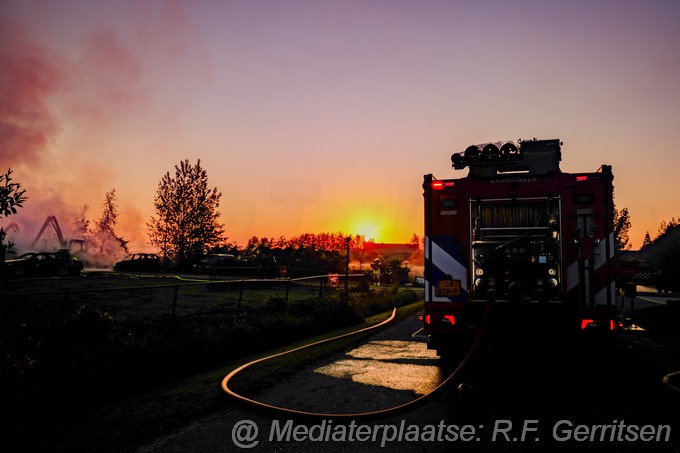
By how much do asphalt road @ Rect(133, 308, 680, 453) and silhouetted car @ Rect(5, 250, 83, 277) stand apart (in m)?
24.6

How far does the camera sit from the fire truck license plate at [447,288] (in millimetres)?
6613

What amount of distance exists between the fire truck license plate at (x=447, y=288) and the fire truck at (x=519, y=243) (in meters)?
0.01

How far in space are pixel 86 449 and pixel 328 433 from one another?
2.29 meters

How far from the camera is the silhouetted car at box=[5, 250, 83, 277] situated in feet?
80.3

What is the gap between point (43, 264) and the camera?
25.6 meters

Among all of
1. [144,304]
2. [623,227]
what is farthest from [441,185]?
[623,227]

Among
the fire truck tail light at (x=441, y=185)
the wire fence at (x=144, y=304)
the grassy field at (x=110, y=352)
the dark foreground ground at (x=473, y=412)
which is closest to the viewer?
the dark foreground ground at (x=473, y=412)

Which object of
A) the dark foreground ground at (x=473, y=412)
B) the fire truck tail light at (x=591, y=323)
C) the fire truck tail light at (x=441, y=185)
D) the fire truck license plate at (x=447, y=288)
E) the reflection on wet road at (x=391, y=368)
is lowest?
the reflection on wet road at (x=391, y=368)

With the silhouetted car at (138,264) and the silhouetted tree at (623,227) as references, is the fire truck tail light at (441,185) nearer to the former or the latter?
the silhouetted car at (138,264)

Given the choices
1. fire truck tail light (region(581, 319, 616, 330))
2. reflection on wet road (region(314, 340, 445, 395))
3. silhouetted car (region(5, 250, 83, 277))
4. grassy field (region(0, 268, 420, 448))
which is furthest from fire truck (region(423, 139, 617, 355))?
silhouetted car (region(5, 250, 83, 277))

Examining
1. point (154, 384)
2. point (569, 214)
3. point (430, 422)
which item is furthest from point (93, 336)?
point (569, 214)

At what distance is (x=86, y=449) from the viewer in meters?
4.03

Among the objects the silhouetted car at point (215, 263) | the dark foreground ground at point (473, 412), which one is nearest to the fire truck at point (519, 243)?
the dark foreground ground at point (473, 412)

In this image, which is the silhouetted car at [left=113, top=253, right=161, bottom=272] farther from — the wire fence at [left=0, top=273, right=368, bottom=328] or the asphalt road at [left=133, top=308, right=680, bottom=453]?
the asphalt road at [left=133, top=308, right=680, bottom=453]
